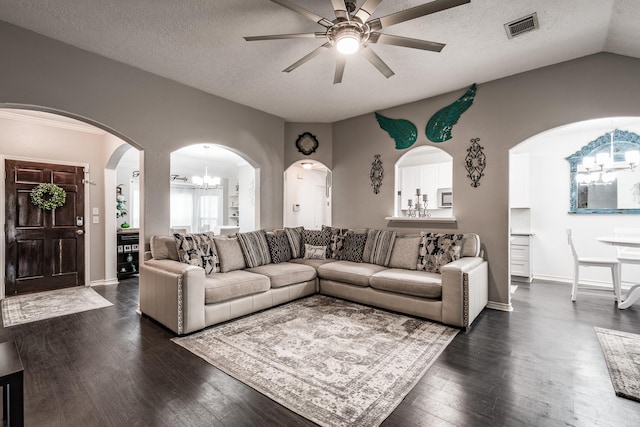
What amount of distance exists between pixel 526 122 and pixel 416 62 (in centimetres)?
159

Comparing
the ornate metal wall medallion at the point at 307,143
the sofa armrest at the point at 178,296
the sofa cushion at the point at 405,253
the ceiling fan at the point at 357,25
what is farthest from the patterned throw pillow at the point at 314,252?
the ceiling fan at the point at 357,25

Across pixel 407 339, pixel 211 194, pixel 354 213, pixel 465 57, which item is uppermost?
pixel 465 57

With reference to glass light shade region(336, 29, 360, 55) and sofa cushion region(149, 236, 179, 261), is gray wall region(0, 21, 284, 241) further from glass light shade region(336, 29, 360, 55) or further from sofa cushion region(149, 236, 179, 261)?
glass light shade region(336, 29, 360, 55)

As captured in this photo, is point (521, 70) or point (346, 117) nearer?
point (521, 70)

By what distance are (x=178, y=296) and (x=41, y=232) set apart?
3528 mm

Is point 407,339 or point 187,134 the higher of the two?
point 187,134

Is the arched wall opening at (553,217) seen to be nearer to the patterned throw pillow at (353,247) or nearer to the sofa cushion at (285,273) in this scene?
the patterned throw pillow at (353,247)

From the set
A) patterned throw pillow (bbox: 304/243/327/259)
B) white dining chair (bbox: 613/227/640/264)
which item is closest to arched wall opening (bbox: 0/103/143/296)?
patterned throw pillow (bbox: 304/243/327/259)

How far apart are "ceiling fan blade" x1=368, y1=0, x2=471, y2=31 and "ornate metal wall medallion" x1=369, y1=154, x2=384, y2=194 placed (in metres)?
2.86

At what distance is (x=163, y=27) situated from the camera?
2.70 metres

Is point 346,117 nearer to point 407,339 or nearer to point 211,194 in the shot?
point 407,339

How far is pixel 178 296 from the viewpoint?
9.35ft

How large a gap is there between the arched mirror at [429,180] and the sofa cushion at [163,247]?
172 inches

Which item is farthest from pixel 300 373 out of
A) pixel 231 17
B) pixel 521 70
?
pixel 521 70
